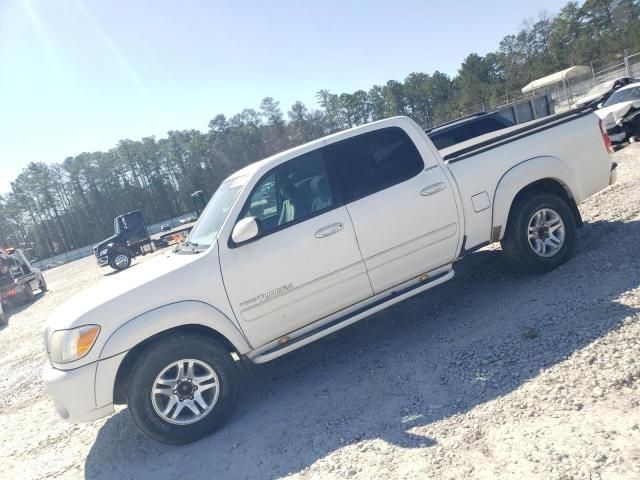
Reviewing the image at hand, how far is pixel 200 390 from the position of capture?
150 inches

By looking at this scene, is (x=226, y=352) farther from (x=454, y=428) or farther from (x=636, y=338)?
(x=636, y=338)

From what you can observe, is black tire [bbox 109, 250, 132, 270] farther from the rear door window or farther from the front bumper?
the rear door window

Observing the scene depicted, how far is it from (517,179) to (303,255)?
8.19 ft

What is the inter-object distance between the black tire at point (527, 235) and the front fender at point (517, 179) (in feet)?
0.37

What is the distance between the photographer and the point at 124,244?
22.8 m

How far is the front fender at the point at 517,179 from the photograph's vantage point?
483cm

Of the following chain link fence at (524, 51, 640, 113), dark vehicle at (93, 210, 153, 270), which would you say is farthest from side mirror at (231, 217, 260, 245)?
chain link fence at (524, 51, 640, 113)

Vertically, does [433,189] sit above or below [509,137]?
below

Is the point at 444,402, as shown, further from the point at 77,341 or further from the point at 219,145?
the point at 219,145

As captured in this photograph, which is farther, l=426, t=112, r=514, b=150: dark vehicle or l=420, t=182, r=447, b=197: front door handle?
l=426, t=112, r=514, b=150: dark vehicle

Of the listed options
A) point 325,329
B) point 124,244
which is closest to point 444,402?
point 325,329

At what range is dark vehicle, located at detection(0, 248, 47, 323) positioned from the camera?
16.3 meters

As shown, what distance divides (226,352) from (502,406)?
2.18 metres

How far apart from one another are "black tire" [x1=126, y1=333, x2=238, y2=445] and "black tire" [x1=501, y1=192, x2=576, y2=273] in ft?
10.5
